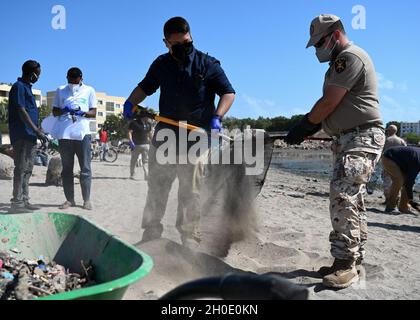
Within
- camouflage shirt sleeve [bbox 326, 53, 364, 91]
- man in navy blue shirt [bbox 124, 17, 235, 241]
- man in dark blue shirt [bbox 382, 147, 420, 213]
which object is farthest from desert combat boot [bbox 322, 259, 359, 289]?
man in dark blue shirt [bbox 382, 147, 420, 213]

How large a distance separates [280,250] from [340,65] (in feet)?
7.04

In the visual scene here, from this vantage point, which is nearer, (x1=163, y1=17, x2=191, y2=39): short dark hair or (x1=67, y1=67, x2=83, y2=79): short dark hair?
(x1=163, y1=17, x2=191, y2=39): short dark hair

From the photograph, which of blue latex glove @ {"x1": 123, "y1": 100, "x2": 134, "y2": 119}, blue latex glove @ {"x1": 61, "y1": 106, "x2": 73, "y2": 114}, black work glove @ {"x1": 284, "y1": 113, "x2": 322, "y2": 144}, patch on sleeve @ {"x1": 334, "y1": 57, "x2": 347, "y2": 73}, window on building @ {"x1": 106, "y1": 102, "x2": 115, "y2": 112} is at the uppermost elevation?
window on building @ {"x1": 106, "y1": 102, "x2": 115, "y2": 112}

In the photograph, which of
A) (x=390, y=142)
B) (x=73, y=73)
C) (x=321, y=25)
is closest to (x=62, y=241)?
(x=321, y=25)

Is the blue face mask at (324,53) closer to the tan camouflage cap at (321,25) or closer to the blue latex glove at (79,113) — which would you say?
the tan camouflage cap at (321,25)

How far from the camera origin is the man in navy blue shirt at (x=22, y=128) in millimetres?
5707

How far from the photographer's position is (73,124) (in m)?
5.93

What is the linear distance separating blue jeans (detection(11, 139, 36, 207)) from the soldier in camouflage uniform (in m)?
4.21

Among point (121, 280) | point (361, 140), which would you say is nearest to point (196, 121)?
point (361, 140)

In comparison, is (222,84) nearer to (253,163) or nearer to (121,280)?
(253,163)

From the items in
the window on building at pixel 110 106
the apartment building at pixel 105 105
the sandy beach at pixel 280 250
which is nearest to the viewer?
the sandy beach at pixel 280 250

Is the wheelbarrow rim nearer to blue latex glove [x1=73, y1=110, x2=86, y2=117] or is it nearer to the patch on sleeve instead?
the patch on sleeve

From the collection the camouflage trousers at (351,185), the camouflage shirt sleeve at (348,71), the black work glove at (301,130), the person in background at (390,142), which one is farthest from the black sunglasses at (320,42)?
the person in background at (390,142)

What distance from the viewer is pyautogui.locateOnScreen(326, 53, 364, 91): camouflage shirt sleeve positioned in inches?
126
